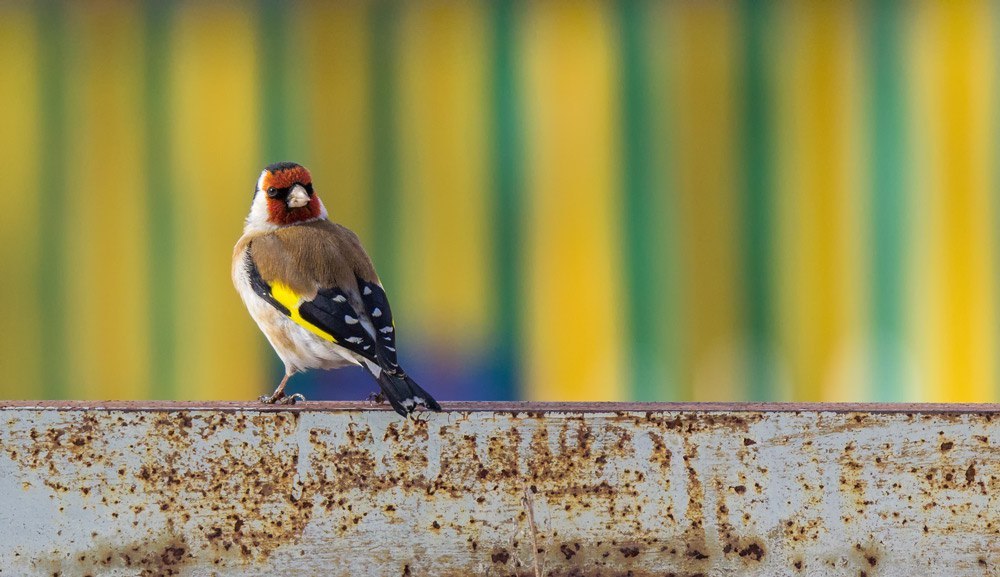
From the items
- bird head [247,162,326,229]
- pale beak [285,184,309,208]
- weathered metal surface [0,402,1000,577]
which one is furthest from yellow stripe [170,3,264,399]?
weathered metal surface [0,402,1000,577]

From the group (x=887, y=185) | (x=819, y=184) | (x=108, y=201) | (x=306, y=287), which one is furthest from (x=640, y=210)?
(x=108, y=201)

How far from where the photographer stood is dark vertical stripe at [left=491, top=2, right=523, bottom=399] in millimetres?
5137

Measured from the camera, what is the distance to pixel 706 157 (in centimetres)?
516

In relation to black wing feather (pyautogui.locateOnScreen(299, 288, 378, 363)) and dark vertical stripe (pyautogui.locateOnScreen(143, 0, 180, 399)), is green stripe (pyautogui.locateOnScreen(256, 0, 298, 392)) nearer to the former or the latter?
dark vertical stripe (pyautogui.locateOnScreen(143, 0, 180, 399))

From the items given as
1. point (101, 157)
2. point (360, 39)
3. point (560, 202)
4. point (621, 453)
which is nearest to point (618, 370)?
point (560, 202)

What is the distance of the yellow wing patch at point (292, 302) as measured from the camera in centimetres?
381

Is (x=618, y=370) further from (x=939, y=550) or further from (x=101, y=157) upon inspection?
(x=939, y=550)

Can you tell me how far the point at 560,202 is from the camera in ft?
17.0

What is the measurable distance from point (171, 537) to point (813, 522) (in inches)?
41.3

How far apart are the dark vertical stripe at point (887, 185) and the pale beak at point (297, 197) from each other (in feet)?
6.69

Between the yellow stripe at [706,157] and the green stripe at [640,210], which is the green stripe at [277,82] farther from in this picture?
the yellow stripe at [706,157]

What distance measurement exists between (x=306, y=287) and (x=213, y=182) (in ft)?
4.86

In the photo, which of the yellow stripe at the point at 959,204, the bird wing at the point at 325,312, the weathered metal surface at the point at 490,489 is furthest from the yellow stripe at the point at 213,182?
the weathered metal surface at the point at 490,489

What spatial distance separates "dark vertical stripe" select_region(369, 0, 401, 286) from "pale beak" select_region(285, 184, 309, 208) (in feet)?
2.43
